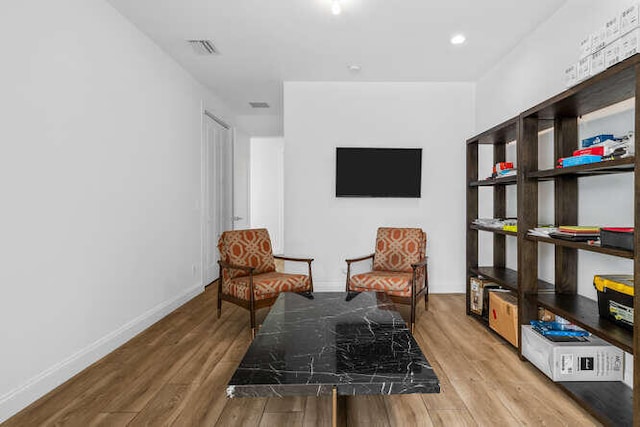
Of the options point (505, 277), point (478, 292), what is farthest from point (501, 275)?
point (478, 292)

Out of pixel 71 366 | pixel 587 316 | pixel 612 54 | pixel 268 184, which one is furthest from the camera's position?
pixel 268 184

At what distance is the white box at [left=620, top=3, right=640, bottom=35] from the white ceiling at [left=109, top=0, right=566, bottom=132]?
1.15 metres

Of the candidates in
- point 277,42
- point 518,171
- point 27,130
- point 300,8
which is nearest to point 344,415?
point 518,171

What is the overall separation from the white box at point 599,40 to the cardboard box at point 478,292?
83.9 inches

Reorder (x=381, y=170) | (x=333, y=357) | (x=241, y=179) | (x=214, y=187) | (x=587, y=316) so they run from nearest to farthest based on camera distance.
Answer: (x=333, y=357), (x=587, y=316), (x=381, y=170), (x=214, y=187), (x=241, y=179)

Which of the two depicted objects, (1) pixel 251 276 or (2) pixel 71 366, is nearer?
(2) pixel 71 366

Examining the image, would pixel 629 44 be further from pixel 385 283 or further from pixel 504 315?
pixel 385 283

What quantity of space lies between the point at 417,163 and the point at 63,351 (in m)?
3.98

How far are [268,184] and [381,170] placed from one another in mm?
3564

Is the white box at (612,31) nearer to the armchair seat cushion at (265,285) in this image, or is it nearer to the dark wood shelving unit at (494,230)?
the dark wood shelving unit at (494,230)

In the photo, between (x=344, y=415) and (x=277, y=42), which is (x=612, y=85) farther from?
(x=277, y=42)

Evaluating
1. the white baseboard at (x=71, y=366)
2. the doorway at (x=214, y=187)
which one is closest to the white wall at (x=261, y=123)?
the doorway at (x=214, y=187)

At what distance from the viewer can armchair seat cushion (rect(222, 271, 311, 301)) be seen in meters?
3.03

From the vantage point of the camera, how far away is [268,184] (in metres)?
7.39
